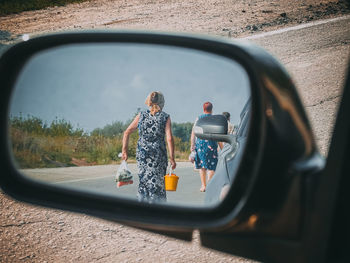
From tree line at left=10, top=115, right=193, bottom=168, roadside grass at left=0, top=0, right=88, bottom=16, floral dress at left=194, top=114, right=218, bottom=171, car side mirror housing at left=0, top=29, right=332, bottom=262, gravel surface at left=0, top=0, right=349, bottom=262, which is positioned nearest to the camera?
car side mirror housing at left=0, top=29, right=332, bottom=262

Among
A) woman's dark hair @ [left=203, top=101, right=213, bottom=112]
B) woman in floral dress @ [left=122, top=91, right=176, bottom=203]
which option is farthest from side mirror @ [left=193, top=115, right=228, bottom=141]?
woman in floral dress @ [left=122, top=91, right=176, bottom=203]

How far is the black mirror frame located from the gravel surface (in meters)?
2.49

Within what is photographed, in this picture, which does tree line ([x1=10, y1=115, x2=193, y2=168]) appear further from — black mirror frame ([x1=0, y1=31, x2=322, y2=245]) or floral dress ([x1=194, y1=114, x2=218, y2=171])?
floral dress ([x1=194, y1=114, x2=218, y2=171])

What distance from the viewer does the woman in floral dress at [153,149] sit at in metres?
3.64

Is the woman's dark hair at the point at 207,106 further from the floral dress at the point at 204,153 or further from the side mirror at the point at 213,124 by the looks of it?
the floral dress at the point at 204,153

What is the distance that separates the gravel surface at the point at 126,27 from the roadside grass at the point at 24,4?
105cm

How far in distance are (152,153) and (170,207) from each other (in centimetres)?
299

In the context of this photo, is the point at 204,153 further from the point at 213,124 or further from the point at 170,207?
the point at 170,207

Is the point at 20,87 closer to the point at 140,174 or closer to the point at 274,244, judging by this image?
the point at 274,244

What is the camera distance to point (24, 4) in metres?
20.8

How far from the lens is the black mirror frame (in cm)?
86

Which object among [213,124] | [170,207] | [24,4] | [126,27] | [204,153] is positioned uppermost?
[24,4]

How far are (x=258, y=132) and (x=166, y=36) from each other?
1.44ft

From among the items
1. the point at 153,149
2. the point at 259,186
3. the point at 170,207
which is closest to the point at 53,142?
the point at 170,207
